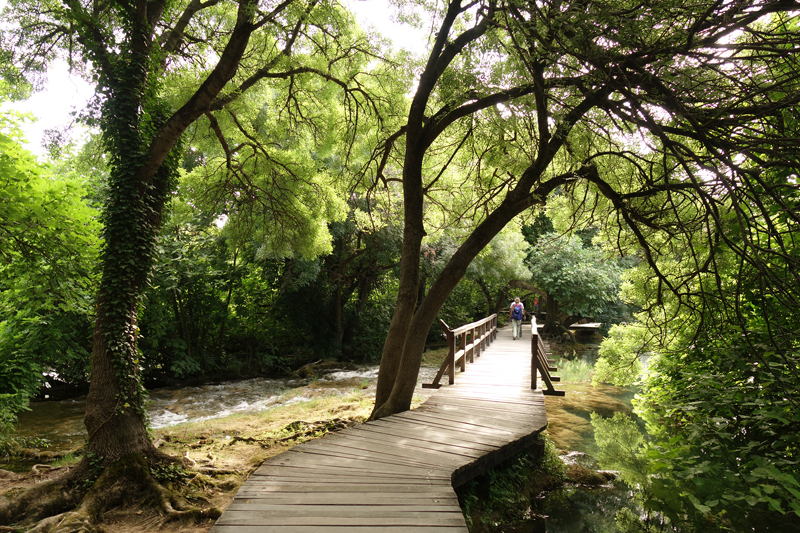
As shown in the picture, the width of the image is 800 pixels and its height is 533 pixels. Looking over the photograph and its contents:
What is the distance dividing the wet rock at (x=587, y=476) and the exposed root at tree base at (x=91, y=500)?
218 inches

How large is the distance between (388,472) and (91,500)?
3.31 metres

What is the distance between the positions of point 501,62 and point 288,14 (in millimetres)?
3739

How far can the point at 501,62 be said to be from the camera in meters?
6.25

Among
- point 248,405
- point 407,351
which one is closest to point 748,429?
point 407,351

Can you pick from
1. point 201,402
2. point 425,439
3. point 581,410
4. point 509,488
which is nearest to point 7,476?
point 425,439

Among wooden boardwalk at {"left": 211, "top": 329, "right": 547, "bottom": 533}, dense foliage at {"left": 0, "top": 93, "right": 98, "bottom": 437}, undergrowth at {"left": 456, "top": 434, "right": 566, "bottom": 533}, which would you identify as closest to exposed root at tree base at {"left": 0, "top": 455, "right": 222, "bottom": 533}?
wooden boardwalk at {"left": 211, "top": 329, "right": 547, "bottom": 533}

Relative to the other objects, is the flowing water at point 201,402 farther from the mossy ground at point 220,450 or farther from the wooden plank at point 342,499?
the wooden plank at point 342,499

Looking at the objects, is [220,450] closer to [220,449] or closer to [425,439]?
[220,449]

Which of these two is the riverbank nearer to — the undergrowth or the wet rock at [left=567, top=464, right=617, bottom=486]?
the undergrowth

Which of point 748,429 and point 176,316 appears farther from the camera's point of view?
point 176,316

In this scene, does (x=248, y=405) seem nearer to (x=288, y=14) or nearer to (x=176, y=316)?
(x=176, y=316)

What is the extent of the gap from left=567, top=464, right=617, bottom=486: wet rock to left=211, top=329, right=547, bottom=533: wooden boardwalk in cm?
120

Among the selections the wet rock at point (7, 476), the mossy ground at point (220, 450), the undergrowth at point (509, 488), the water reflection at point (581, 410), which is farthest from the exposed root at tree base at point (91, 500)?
the water reflection at point (581, 410)

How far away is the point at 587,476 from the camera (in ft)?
22.8
